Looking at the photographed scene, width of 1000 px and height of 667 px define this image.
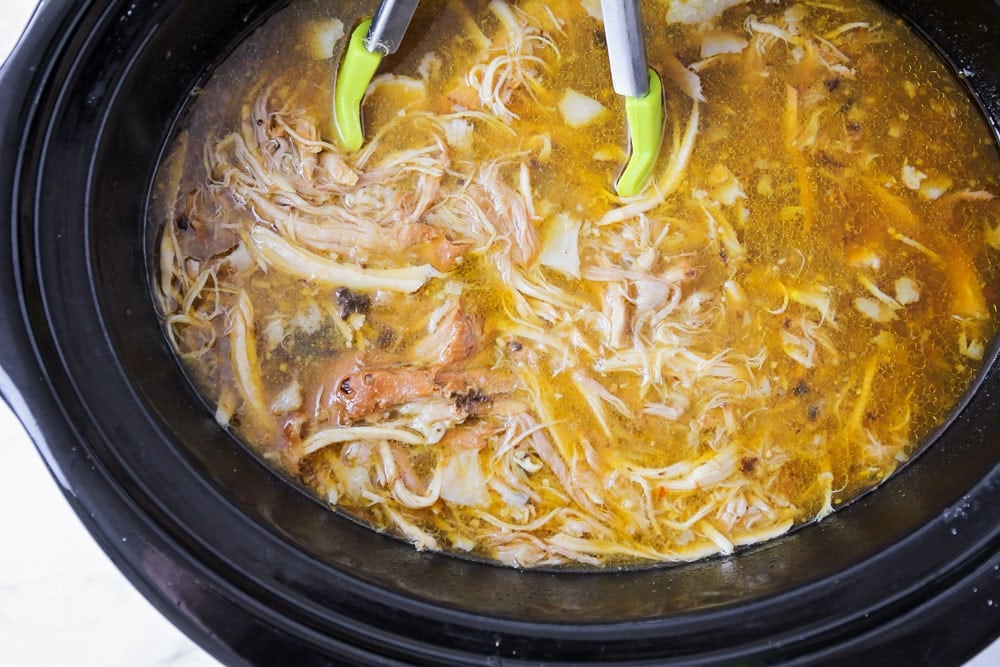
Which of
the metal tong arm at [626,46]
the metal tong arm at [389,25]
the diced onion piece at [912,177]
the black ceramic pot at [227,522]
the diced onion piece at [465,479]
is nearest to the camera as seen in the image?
the black ceramic pot at [227,522]

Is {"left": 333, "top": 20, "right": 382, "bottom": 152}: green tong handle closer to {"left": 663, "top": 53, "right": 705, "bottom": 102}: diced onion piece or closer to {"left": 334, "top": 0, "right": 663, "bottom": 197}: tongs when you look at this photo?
{"left": 334, "top": 0, "right": 663, "bottom": 197}: tongs

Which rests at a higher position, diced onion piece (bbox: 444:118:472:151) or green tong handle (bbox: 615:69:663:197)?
diced onion piece (bbox: 444:118:472:151)

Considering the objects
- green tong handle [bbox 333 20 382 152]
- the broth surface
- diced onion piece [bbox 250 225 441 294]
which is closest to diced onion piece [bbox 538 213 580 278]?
the broth surface

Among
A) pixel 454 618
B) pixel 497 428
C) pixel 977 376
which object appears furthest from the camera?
pixel 977 376

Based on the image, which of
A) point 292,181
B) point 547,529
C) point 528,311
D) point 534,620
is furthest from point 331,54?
point 534,620

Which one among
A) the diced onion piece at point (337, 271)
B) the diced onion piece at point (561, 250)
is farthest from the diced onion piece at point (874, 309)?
the diced onion piece at point (337, 271)

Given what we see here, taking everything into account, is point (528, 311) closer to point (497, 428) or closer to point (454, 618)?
point (497, 428)

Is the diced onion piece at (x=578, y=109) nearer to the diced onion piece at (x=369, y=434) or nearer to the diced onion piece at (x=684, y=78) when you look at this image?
the diced onion piece at (x=684, y=78)
